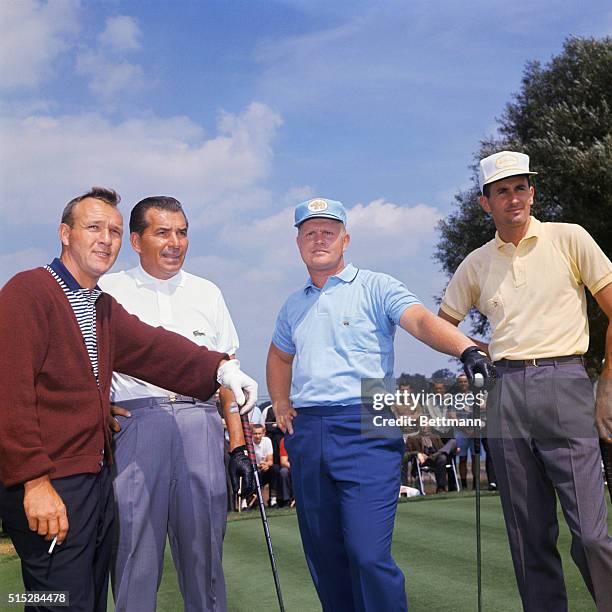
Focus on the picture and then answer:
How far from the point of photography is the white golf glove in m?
3.99

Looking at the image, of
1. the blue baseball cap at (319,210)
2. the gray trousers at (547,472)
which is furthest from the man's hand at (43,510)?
the gray trousers at (547,472)

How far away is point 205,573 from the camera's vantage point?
430cm

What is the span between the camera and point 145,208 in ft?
15.4

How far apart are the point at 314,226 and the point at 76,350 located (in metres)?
1.46

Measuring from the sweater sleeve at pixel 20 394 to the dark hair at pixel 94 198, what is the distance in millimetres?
565

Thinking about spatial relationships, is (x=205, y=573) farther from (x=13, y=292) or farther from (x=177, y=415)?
(x=13, y=292)

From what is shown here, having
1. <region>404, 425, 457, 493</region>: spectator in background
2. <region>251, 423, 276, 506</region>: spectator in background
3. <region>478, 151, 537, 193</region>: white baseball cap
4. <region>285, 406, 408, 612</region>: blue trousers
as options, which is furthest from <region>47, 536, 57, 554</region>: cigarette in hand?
<region>404, 425, 457, 493</region>: spectator in background

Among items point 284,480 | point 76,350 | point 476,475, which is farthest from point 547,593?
point 284,480

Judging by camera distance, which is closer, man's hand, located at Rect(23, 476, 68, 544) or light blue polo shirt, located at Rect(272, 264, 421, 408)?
man's hand, located at Rect(23, 476, 68, 544)

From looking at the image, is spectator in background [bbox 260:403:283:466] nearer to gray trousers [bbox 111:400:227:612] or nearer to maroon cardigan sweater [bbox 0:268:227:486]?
gray trousers [bbox 111:400:227:612]

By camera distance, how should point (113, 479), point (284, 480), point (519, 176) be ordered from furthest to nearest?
point (284, 480)
point (519, 176)
point (113, 479)

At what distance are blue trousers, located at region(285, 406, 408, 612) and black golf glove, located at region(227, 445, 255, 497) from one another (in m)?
→ 0.22

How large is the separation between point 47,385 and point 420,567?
492 cm

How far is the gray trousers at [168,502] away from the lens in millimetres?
4145
